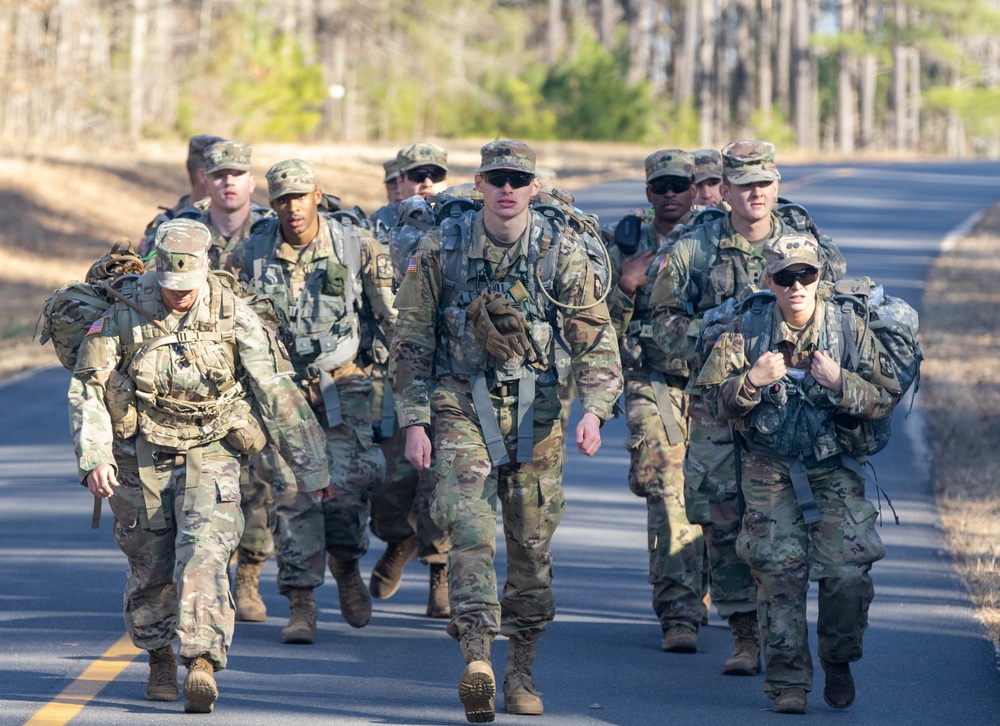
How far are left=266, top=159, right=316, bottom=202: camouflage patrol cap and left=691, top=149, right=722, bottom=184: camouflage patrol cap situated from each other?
2104mm

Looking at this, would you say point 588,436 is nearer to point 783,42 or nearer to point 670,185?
point 670,185

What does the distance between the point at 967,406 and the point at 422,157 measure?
6596mm

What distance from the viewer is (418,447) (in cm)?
711

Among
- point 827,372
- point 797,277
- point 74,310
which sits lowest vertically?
point 827,372

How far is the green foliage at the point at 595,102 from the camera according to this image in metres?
51.4

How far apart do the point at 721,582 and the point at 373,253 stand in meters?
2.66

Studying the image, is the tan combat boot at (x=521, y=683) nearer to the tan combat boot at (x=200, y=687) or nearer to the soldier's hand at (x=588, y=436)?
the soldier's hand at (x=588, y=436)

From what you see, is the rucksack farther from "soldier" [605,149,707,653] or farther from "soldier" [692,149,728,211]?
"soldier" [692,149,728,211]

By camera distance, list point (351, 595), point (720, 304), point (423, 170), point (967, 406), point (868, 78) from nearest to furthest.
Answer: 1. point (720, 304)
2. point (351, 595)
3. point (423, 170)
4. point (967, 406)
5. point (868, 78)

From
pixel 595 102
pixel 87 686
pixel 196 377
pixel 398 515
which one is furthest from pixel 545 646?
pixel 595 102

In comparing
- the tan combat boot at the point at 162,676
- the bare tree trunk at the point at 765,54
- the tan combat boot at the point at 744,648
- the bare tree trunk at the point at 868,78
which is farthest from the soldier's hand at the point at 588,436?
the bare tree trunk at the point at 868,78

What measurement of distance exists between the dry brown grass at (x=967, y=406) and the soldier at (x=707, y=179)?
2581mm

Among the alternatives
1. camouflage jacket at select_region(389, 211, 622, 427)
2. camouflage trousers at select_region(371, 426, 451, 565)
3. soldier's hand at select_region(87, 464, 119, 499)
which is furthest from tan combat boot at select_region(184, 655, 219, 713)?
camouflage trousers at select_region(371, 426, 451, 565)

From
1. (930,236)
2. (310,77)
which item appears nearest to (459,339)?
(930,236)
